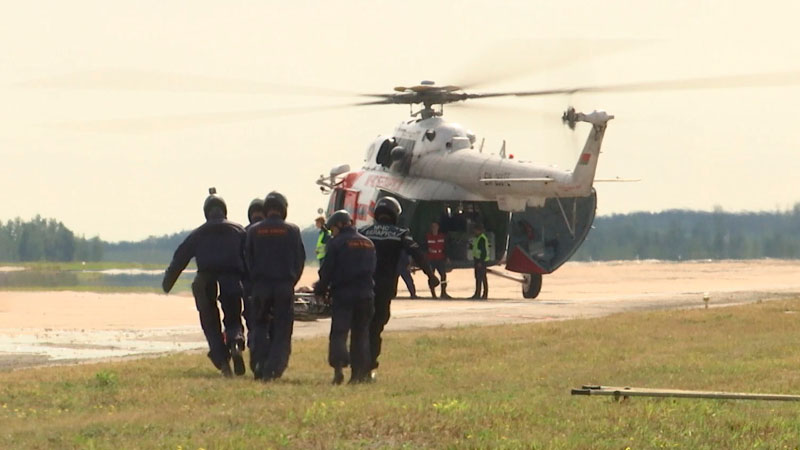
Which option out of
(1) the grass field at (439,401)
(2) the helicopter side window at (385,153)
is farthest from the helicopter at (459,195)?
(1) the grass field at (439,401)

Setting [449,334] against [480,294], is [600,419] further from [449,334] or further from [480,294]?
[480,294]

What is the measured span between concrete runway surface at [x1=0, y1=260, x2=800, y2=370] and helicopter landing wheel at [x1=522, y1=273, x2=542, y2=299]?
19.0 inches

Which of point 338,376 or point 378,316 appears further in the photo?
point 378,316

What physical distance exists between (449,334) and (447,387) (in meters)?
6.64

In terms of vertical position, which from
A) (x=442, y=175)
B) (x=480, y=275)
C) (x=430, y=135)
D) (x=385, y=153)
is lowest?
(x=480, y=275)

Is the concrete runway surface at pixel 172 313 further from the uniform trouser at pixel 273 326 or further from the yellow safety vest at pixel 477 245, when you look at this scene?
the uniform trouser at pixel 273 326

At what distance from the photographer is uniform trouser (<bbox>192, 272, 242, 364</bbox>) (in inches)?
637

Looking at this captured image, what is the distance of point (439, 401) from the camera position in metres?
13.1

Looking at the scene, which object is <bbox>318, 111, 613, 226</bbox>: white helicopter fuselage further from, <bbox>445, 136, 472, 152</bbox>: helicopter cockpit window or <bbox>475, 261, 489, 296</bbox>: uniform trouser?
<bbox>475, 261, 489, 296</bbox>: uniform trouser

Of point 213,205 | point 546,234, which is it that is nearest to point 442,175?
point 546,234

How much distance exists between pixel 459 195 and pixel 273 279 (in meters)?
19.7

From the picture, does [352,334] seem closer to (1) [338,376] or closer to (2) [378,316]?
(1) [338,376]

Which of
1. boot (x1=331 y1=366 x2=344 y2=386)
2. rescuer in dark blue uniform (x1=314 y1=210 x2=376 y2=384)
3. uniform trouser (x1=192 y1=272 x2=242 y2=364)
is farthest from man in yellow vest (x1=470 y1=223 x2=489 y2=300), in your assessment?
boot (x1=331 y1=366 x2=344 y2=386)

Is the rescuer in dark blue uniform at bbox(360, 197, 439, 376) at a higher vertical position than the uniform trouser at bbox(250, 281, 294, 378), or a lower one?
higher
